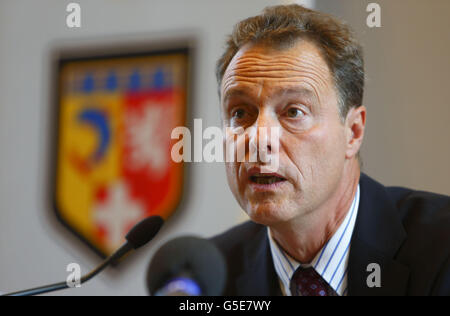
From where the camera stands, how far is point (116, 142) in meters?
1.52

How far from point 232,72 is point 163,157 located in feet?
2.06

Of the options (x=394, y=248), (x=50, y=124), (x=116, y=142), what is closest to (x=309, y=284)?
(x=394, y=248)

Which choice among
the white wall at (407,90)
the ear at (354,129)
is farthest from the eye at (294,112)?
the white wall at (407,90)

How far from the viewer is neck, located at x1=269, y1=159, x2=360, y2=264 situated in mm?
925

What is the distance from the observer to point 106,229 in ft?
4.84

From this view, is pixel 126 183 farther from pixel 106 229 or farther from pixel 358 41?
Result: pixel 358 41

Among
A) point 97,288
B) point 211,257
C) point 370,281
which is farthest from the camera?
point 97,288

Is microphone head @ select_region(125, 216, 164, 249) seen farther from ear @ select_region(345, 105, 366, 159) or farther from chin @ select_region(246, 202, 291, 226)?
ear @ select_region(345, 105, 366, 159)

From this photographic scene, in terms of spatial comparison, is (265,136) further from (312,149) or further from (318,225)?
(318,225)

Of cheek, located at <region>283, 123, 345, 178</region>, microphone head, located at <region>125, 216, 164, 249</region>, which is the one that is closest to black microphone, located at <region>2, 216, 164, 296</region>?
microphone head, located at <region>125, 216, 164, 249</region>

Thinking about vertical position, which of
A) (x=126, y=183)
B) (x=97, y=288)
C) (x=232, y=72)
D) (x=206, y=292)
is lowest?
(x=97, y=288)

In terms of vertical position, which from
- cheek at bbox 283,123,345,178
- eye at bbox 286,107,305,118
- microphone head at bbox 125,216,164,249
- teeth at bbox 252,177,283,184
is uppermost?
eye at bbox 286,107,305,118

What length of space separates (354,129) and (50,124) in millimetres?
1020
